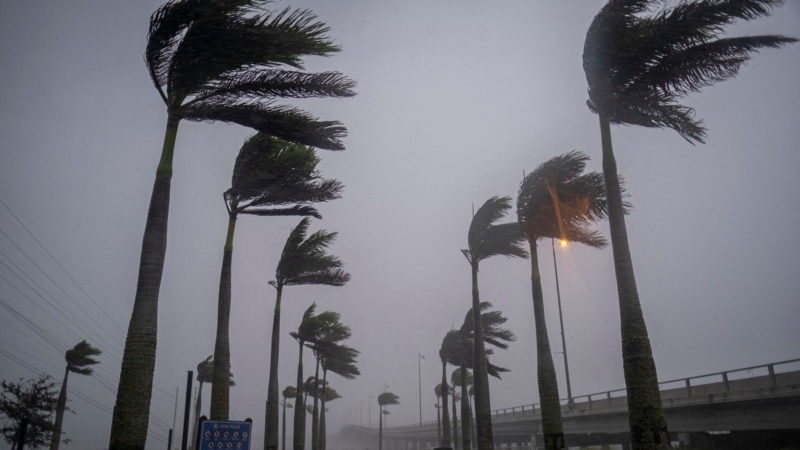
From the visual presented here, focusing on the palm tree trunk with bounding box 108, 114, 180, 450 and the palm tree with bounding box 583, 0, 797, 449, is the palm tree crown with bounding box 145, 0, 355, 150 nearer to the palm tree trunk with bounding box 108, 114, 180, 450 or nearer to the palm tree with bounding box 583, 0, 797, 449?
the palm tree trunk with bounding box 108, 114, 180, 450

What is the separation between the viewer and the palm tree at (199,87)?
28.2 ft

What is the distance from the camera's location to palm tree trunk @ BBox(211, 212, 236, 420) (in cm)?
1440

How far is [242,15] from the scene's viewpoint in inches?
392

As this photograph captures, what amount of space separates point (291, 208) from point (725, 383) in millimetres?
19449

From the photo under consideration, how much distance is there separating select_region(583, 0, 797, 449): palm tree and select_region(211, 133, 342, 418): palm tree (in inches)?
364

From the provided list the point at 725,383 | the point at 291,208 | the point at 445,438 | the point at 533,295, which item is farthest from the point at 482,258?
the point at 445,438

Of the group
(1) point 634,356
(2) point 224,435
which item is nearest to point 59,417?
(2) point 224,435

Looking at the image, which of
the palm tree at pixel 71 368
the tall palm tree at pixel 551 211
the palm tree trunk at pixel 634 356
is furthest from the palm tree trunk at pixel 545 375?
the palm tree at pixel 71 368

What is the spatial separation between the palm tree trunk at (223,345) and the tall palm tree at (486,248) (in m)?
10.2

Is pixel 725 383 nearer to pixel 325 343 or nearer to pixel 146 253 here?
pixel 325 343

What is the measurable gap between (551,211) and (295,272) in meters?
11.1

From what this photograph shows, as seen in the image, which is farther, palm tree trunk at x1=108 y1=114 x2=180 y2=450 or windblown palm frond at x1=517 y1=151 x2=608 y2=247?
windblown palm frond at x1=517 y1=151 x2=608 y2=247

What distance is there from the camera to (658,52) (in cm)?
1146

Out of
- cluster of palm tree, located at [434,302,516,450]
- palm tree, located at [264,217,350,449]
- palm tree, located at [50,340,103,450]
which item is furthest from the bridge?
palm tree, located at [50,340,103,450]
